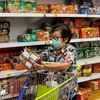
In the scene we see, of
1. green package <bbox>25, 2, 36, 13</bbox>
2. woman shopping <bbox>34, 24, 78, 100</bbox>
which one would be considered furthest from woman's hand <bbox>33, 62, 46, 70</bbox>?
green package <bbox>25, 2, 36, 13</bbox>

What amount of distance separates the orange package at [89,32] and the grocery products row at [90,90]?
2.44 ft

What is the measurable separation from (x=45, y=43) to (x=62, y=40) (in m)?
0.80

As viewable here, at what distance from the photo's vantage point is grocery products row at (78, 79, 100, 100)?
12.1ft

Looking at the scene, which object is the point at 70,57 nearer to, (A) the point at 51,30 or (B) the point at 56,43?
(B) the point at 56,43

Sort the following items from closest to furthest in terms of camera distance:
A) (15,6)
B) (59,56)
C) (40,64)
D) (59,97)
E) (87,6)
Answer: (59,97) → (40,64) → (59,56) → (15,6) → (87,6)

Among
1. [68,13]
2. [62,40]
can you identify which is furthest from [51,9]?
[62,40]

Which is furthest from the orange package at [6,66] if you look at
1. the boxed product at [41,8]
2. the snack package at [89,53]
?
the snack package at [89,53]

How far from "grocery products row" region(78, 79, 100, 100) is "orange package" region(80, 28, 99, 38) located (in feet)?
2.44

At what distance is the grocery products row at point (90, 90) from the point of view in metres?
3.68

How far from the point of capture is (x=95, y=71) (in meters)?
4.08

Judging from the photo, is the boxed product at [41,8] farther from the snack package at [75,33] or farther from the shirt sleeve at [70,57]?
the shirt sleeve at [70,57]

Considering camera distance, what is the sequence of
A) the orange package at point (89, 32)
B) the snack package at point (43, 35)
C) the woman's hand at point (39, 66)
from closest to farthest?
the woman's hand at point (39, 66) → the snack package at point (43, 35) → the orange package at point (89, 32)

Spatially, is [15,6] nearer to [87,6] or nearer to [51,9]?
[51,9]

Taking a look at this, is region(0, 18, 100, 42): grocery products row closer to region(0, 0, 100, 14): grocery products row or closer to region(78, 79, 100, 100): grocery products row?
region(0, 0, 100, 14): grocery products row
